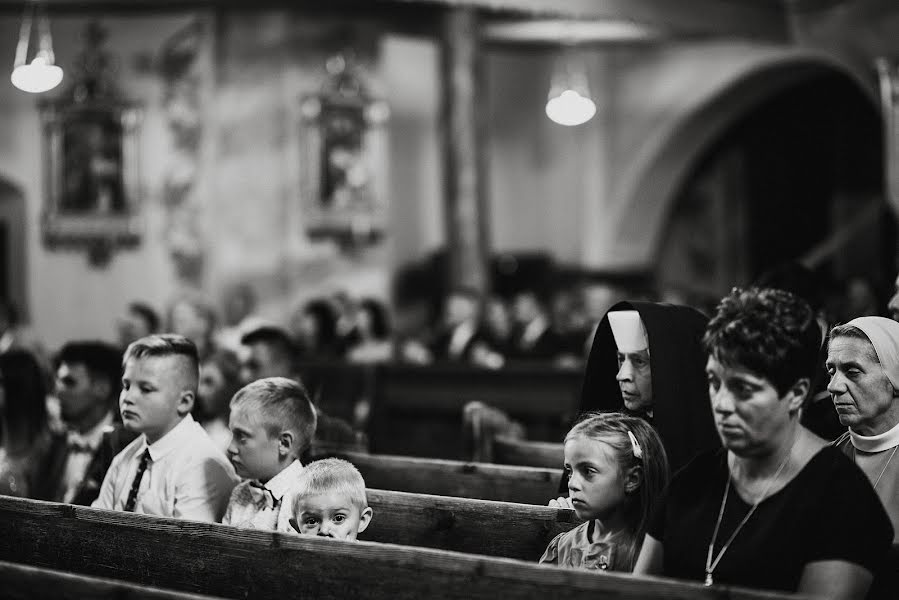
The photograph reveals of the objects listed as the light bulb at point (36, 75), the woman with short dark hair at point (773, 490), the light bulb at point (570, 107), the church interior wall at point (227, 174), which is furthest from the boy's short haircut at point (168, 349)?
the church interior wall at point (227, 174)

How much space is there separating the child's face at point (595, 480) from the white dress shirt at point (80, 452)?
278 centimetres

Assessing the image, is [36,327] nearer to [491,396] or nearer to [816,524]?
[491,396]

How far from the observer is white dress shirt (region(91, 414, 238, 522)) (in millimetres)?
3787

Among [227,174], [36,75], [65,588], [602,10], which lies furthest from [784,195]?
[65,588]

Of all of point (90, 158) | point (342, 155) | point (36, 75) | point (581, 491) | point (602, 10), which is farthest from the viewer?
point (342, 155)

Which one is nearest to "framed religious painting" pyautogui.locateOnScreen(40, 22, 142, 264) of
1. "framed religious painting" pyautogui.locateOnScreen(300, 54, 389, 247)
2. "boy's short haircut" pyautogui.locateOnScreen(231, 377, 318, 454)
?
"framed religious painting" pyautogui.locateOnScreen(300, 54, 389, 247)

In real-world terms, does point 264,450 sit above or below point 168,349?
below

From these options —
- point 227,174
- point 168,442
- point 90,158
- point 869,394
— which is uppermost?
point 90,158

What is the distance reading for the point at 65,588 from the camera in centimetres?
267

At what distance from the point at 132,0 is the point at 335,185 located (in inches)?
115

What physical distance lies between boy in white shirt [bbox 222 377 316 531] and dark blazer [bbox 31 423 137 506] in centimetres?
94

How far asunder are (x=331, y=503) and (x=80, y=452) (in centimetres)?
234

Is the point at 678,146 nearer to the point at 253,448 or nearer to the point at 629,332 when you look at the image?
the point at 629,332

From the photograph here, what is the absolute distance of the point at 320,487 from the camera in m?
3.24
